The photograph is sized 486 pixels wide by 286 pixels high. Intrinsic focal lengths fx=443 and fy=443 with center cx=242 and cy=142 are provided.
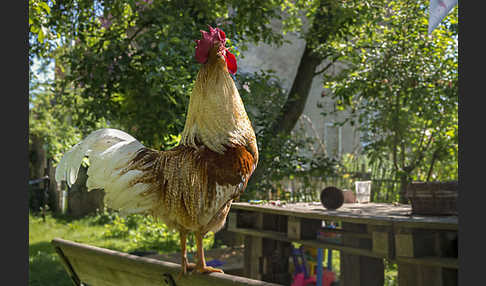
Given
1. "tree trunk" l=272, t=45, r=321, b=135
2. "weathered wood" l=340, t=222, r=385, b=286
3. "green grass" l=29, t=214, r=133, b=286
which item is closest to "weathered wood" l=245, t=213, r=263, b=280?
"weathered wood" l=340, t=222, r=385, b=286

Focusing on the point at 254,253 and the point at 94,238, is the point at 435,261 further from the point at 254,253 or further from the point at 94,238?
the point at 94,238

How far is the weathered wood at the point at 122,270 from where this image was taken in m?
1.93

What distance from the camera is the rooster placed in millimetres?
1911

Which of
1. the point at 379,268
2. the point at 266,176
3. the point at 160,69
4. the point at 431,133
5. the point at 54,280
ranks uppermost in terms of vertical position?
the point at 160,69

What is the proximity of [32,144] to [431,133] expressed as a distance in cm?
816

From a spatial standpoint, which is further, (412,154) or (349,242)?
(412,154)

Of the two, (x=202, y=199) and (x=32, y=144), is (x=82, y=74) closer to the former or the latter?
(x=202, y=199)

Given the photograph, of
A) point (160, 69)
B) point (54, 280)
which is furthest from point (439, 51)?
point (54, 280)

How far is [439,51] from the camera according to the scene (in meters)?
5.29

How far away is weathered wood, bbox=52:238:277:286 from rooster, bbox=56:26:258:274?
0.11 m

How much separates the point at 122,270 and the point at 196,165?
85 centimetres

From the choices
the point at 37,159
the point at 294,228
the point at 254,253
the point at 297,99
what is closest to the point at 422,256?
the point at 294,228

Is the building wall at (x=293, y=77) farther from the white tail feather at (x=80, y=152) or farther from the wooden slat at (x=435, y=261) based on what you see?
the white tail feather at (x=80, y=152)

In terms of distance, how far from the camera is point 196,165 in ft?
6.34
